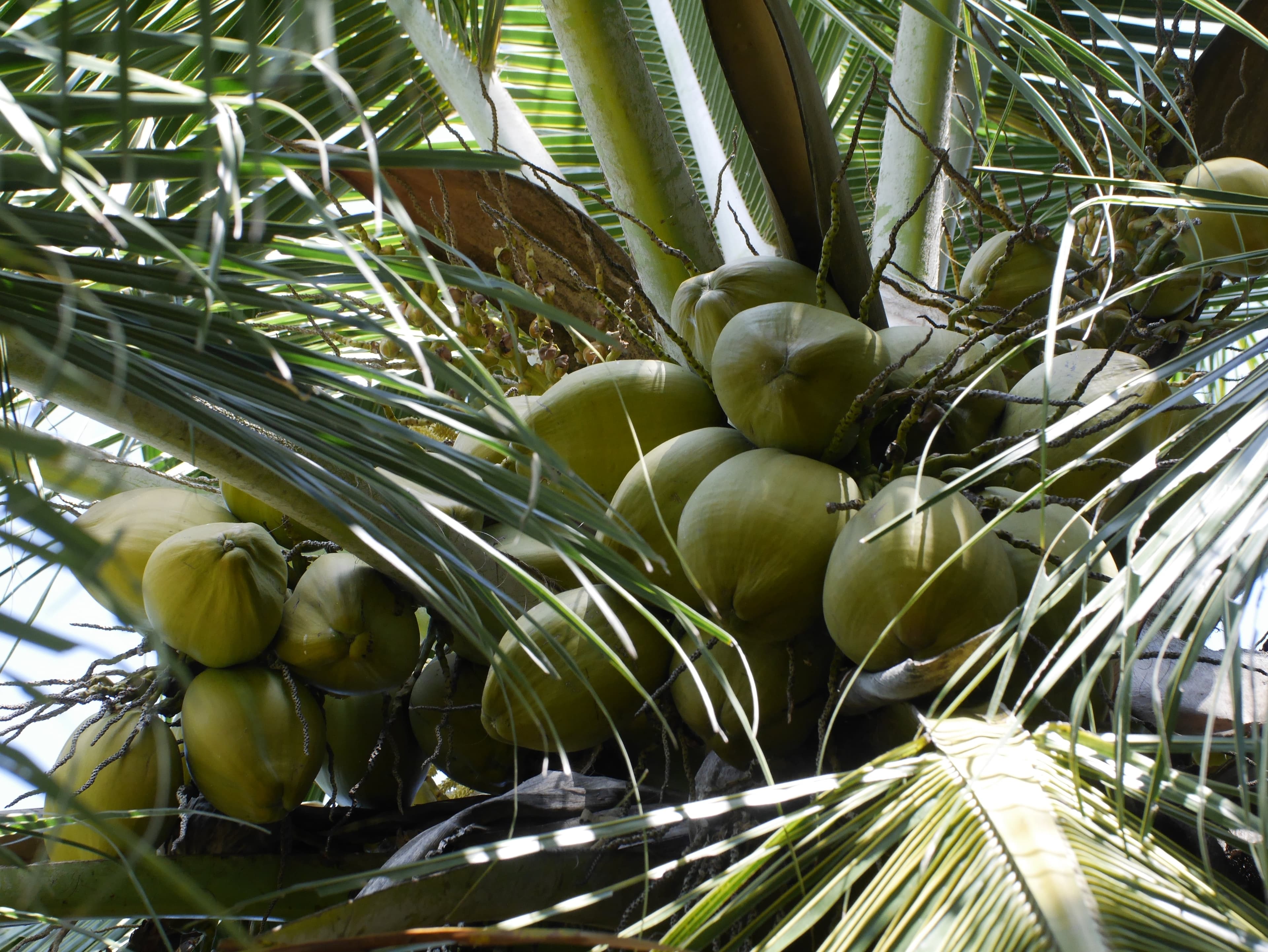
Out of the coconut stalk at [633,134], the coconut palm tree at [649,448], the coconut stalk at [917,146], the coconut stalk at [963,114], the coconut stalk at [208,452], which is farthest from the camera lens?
the coconut stalk at [963,114]

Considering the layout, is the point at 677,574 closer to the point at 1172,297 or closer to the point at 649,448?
the point at 649,448

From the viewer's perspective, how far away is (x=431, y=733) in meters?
1.08

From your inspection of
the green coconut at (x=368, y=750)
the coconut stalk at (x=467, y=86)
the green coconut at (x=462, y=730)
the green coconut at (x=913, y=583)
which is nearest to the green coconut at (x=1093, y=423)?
the green coconut at (x=913, y=583)

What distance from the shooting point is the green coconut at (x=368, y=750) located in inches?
43.0

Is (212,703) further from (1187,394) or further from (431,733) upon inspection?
(1187,394)

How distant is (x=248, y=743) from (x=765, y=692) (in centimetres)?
49

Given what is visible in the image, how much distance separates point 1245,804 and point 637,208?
1.05 metres

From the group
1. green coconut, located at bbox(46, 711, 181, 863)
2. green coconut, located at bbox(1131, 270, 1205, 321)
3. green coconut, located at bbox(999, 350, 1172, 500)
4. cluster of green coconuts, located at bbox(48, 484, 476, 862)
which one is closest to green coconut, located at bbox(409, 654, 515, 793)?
cluster of green coconuts, located at bbox(48, 484, 476, 862)

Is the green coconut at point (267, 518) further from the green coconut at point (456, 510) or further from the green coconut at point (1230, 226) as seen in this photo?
the green coconut at point (1230, 226)

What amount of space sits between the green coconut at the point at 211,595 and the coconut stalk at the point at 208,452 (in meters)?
0.10

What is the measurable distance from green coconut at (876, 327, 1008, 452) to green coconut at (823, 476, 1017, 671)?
224mm

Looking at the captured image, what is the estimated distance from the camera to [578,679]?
2.78ft

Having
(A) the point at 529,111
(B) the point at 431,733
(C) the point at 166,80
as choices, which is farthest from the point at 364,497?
(A) the point at 529,111

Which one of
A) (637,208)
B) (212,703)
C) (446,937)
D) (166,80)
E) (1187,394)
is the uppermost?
(166,80)
